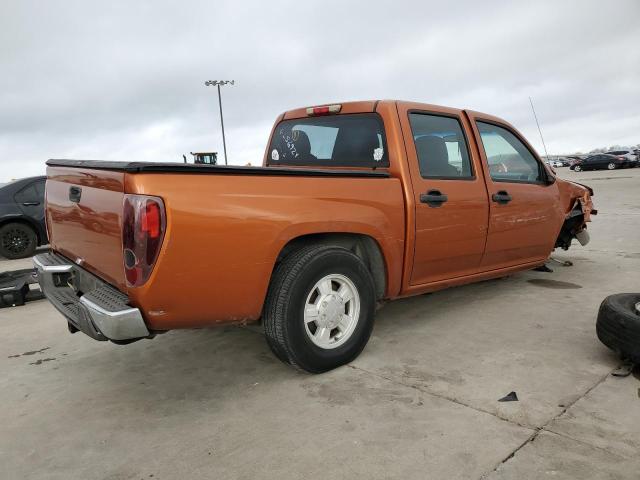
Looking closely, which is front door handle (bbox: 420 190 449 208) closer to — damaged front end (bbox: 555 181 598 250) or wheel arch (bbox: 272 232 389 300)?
wheel arch (bbox: 272 232 389 300)

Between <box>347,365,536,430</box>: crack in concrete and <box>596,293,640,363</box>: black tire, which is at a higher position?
<box>596,293,640,363</box>: black tire

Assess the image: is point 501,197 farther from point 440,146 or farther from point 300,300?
point 300,300

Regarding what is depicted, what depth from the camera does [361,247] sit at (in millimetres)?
3479

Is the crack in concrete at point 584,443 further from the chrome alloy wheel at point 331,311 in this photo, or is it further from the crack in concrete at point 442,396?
the chrome alloy wheel at point 331,311

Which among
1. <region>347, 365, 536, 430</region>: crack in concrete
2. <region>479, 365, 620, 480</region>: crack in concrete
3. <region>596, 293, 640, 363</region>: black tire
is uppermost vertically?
<region>596, 293, 640, 363</region>: black tire

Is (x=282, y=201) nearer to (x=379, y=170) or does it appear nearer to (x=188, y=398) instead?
(x=379, y=170)

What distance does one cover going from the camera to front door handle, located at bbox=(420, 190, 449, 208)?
3531mm

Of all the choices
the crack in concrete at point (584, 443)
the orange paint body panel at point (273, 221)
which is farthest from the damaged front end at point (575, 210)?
the crack in concrete at point (584, 443)

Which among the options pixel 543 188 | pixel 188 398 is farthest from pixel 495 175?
pixel 188 398

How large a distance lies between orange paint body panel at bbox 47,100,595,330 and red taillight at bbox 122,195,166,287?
38 mm

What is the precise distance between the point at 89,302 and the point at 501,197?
3.23 metres

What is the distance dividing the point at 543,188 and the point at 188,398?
3.72 metres

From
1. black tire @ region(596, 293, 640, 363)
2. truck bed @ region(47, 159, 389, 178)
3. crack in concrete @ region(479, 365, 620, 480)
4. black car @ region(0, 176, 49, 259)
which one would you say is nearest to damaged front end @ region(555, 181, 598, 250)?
black tire @ region(596, 293, 640, 363)

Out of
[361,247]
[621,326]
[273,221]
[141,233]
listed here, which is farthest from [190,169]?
[621,326]
